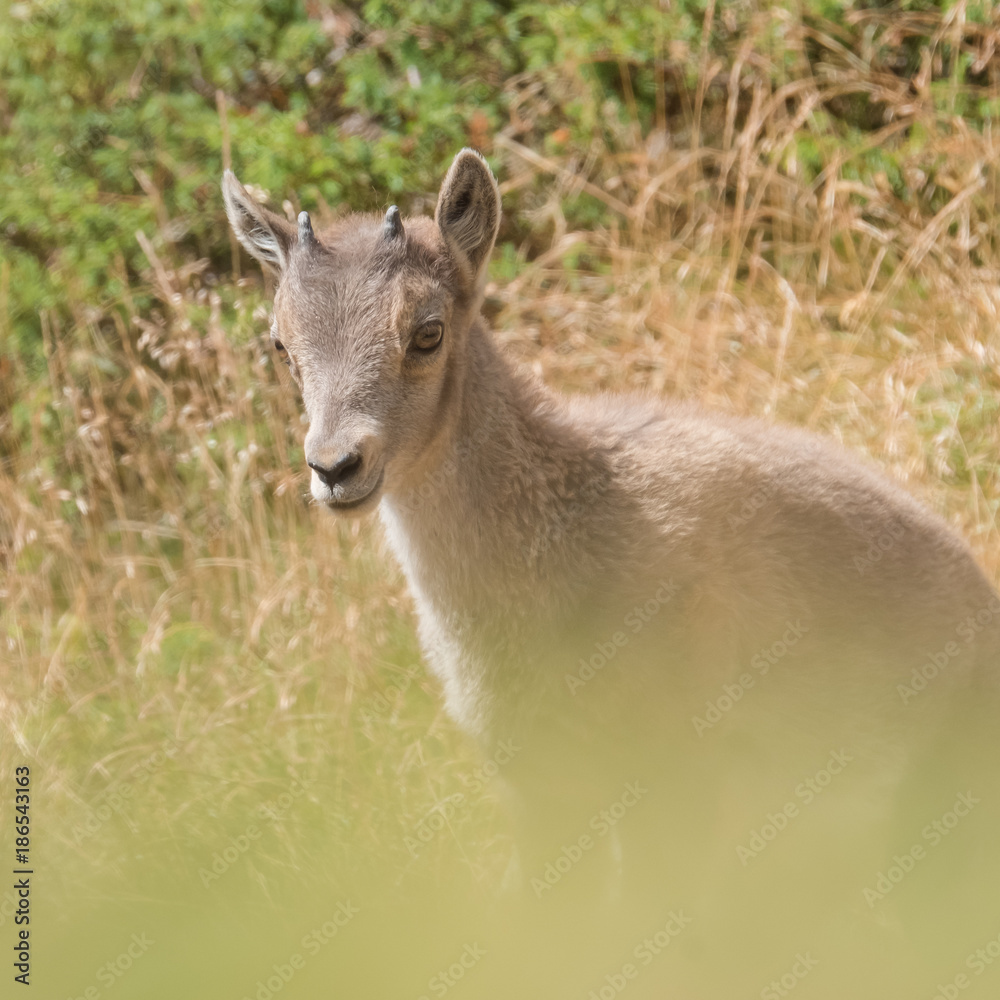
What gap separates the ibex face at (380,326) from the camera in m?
3.67

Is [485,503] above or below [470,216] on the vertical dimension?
below

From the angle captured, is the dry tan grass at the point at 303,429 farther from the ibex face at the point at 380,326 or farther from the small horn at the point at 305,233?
the small horn at the point at 305,233

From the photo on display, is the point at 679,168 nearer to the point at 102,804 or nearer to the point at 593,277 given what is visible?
the point at 593,277

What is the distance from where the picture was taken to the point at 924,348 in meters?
6.87

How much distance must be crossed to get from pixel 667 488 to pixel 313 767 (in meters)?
1.96

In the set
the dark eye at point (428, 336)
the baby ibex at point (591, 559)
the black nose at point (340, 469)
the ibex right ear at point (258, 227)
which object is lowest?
the baby ibex at point (591, 559)

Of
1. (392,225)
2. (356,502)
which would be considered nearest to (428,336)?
(392,225)

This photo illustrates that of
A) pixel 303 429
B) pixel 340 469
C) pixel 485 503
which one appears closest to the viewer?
pixel 340 469

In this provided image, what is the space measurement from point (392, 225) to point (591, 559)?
1205mm

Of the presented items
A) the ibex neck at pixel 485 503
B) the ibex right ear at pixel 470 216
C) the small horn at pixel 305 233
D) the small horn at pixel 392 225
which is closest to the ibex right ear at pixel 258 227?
the small horn at pixel 305 233

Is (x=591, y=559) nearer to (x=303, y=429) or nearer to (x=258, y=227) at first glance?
(x=258, y=227)

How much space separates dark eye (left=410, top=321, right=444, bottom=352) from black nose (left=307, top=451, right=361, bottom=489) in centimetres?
46

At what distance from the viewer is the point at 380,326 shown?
12.4ft

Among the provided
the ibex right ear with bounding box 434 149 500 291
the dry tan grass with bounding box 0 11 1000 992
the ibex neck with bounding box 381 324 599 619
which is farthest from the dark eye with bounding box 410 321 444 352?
the dry tan grass with bounding box 0 11 1000 992
